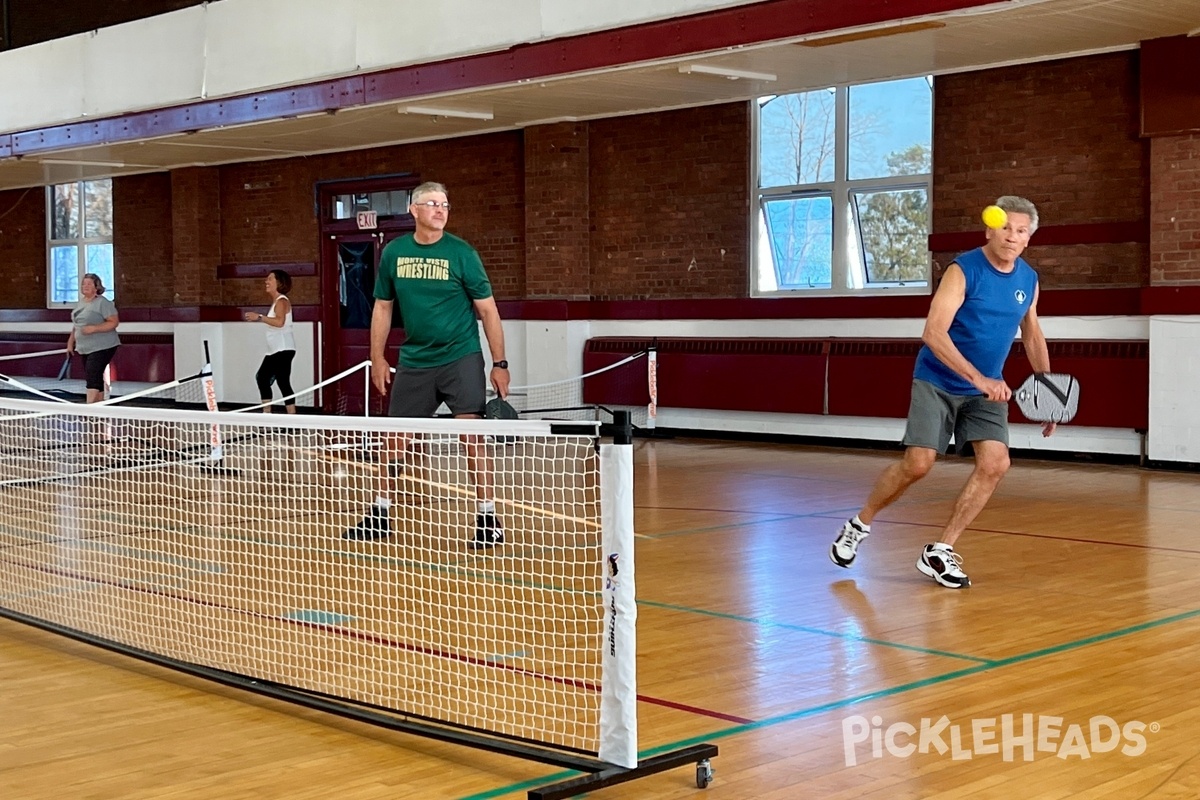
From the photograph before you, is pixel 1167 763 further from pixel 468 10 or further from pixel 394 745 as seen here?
pixel 468 10

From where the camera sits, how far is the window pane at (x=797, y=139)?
49.4ft

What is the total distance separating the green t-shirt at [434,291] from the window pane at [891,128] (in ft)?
24.3

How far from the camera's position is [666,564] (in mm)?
7438

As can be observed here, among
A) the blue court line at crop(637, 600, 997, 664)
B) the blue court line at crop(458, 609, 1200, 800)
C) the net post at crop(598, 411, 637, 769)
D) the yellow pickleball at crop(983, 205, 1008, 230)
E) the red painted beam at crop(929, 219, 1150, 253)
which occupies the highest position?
the red painted beam at crop(929, 219, 1150, 253)

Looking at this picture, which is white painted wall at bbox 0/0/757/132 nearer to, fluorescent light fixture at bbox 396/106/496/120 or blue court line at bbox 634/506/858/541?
fluorescent light fixture at bbox 396/106/496/120

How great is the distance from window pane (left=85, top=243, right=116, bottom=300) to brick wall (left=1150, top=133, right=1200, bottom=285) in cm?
1695

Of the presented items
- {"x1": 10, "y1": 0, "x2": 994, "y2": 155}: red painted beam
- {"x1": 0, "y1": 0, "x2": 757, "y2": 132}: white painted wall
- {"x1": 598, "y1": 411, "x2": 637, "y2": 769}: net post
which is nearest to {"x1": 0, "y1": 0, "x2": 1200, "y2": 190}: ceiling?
{"x1": 10, "y1": 0, "x2": 994, "y2": 155}: red painted beam

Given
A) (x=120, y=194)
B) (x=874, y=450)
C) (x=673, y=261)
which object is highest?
(x=120, y=194)

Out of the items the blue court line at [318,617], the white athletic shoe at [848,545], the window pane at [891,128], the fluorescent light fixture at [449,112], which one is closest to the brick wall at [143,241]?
the fluorescent light fixture at [449,112]

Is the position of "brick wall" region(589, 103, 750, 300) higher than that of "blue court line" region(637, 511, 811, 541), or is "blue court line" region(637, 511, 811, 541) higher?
"brick wall" region(589, 103, 750, 300)

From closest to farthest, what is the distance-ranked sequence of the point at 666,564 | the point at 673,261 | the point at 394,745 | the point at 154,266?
the point at 394,745 → the point at 666,564 → the point at 673,261 → the point at 154,266

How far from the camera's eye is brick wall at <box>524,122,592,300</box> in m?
16.7

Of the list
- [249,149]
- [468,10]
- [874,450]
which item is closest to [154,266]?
[249,149]

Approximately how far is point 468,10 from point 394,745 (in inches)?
400
